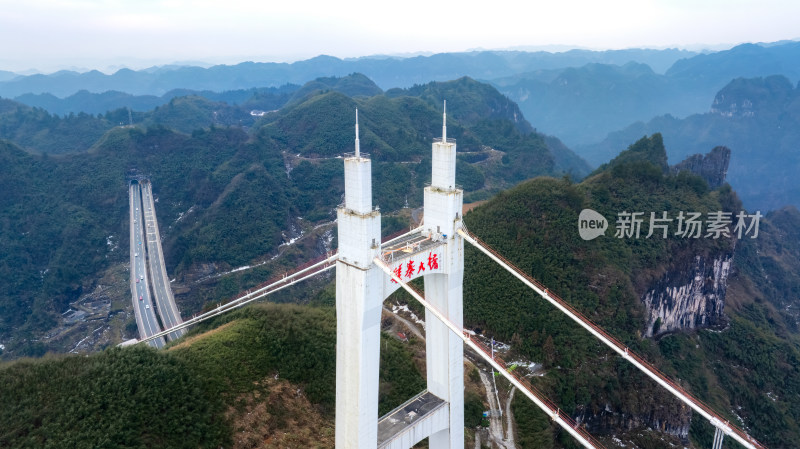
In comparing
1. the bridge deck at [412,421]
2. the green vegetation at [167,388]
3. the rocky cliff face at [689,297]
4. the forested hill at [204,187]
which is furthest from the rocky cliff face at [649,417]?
the forested hill at [204,187]

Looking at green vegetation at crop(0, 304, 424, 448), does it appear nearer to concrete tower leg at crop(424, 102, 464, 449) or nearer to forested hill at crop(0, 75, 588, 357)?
concrete tower leg at crop(424, 102, 464, 449)

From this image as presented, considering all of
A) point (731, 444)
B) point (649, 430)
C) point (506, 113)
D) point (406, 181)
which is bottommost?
point (731, 444)

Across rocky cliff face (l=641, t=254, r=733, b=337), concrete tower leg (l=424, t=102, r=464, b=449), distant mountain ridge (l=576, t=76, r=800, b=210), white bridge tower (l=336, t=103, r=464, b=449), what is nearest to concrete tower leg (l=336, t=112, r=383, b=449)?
white bridge tower (l=336, t=103, r=464, b=449)

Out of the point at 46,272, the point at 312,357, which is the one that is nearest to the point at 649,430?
the point at 312,357

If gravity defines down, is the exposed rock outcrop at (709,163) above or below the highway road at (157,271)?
above

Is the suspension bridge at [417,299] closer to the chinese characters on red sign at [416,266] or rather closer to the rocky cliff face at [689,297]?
the chinese characters on red sign at [416,266]

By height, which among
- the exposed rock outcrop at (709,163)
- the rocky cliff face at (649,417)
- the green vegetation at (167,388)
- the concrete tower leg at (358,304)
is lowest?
the rocky cliff face at (649,417)

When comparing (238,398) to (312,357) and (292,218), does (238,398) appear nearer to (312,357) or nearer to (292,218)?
(312,357)
